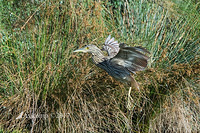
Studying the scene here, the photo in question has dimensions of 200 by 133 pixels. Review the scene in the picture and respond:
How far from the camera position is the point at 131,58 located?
2510 mm

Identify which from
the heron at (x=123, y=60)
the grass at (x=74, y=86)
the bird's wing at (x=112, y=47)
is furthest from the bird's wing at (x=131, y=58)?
the grass at (x=74, y=86)

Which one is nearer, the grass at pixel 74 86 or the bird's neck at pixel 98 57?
the bird's neck at pixel 98 57

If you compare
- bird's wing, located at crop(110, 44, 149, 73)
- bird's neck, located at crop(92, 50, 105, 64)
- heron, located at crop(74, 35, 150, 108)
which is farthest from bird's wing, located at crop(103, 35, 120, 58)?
bird's wing, located at crop(110, 44, 149, 73)

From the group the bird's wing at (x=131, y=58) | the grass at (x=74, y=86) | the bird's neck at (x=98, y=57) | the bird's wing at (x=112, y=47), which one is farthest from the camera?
the grass at (x=74, y=86)

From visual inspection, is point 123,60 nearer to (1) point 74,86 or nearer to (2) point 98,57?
(2) point 98,57

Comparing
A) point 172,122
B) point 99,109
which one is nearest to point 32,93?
point 99,109

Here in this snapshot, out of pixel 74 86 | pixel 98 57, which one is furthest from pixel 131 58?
pixel 74 86

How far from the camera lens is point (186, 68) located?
323 centimetres

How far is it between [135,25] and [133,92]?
40.5 inches

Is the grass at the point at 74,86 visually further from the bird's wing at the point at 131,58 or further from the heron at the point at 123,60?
the bird's wing at the point at 131,58

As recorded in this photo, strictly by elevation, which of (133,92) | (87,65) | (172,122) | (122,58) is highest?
(122,58)

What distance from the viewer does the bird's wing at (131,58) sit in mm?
2402

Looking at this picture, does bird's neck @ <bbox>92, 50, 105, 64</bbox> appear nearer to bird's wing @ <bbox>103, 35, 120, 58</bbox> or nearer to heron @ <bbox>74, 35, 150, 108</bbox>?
heron @ <bbox>74, 35, 150, 108</bbox>

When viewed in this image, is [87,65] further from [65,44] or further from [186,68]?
[186,68]
